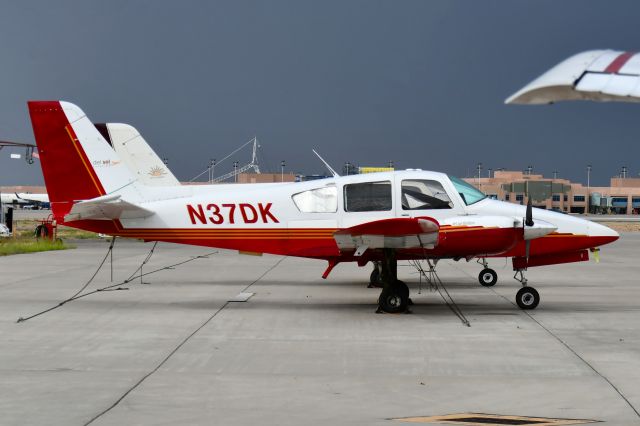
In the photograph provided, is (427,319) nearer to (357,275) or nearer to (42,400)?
(42,400)

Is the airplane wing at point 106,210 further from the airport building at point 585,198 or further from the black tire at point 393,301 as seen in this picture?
the airport building at point 585,198

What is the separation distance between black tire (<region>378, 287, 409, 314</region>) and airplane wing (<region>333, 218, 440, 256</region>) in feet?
2.48

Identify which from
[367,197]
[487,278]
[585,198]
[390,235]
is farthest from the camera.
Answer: [585,198]

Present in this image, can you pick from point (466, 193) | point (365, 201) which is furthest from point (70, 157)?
point (466, 193)

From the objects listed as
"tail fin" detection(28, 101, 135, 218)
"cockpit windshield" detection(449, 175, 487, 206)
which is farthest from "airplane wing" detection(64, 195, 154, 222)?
"cockpit windshield" detection(449, 175, 487, 206)

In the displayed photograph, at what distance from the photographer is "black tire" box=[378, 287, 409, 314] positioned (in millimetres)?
12430

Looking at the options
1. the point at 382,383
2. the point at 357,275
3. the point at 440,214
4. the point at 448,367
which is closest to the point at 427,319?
the point at 440,214

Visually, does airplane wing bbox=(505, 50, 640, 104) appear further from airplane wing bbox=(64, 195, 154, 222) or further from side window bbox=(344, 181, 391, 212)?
airplane wing bbox=(64, 195, 154, 222)

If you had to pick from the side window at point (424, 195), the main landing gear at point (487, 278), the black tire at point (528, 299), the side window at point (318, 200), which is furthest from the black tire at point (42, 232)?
the black tire at point (528, 299)

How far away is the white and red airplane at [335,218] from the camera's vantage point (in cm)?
1227

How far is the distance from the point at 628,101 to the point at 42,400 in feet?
18.8

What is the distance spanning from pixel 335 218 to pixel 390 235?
1648 millimetres

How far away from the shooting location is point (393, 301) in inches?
489

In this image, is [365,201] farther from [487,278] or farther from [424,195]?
[487,278]
